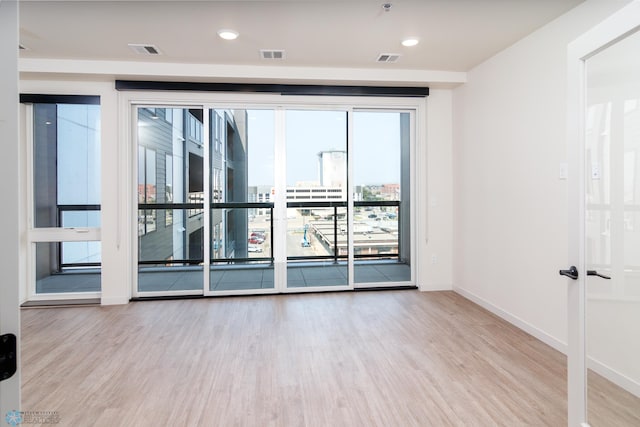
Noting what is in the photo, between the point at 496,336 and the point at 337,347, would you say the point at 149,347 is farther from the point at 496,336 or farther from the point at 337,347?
the point at 496,336

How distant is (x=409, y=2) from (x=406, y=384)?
2727 mm

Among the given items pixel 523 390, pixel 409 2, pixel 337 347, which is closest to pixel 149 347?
pixel 337 347

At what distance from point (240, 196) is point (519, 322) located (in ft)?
11.1

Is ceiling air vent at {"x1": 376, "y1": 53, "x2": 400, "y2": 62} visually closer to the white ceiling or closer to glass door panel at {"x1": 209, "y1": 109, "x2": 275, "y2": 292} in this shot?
the white ceiling

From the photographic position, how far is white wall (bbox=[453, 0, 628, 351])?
300 centimetres

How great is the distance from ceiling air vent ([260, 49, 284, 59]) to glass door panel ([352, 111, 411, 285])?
4.49ft

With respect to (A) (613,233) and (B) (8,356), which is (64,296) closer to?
(B) (8,356)

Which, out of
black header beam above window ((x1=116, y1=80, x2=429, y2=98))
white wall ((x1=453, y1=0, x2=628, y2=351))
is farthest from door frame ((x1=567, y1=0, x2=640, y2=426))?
black header beam above window ((x1=116, y1=80, x2=429, y2=98))

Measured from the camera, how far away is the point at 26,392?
2.37 metres

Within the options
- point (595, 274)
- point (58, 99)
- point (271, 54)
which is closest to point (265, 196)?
point (271, 54)

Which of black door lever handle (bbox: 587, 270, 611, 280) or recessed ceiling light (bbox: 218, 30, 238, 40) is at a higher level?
recessed ceiling light (bbox: 218, 30, 238, 40)

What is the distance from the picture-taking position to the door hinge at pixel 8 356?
780 mm

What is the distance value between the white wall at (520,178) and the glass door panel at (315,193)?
1511 mm

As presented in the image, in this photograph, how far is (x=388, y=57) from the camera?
3.88 metres
